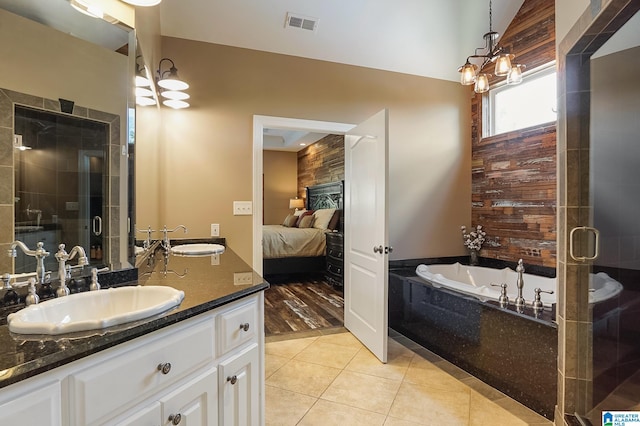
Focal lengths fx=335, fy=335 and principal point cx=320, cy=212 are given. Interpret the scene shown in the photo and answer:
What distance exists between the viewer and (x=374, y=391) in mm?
2174

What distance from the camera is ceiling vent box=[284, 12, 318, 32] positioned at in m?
2.90

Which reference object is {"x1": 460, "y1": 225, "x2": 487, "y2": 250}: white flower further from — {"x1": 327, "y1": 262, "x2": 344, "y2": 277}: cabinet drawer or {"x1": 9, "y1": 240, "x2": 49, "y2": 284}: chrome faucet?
{"x1": 9, "y1": 240, "x2": 49, "y2": 284}: chrome faucet

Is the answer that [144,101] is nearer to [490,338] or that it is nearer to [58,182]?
[58,182]

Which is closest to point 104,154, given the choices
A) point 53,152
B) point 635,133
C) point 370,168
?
point 53,152

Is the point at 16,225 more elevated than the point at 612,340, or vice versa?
→ the point at 16,225

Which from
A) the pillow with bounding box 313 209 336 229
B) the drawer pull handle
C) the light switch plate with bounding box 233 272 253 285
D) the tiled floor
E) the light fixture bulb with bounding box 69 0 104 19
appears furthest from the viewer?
the pillow with bounding box 313 209 336 229

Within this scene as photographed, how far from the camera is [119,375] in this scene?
906 mm

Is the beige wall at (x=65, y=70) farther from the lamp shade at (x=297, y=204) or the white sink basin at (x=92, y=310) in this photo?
the lamp shade at (x=297, y=204)

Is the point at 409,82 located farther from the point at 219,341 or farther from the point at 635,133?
the point at 219,341

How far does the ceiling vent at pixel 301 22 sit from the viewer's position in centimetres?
290

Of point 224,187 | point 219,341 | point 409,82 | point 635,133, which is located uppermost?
point 409,82

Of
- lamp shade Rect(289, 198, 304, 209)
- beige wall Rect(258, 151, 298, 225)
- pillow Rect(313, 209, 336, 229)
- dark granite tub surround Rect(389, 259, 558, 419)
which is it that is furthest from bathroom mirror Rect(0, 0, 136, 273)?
beige wall Rect(258, 151, 298, 225)

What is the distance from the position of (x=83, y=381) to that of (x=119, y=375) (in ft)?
0.31

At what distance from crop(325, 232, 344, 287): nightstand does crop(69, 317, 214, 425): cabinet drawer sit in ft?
11.7
